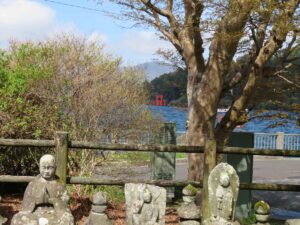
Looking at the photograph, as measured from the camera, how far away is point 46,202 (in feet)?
16.9

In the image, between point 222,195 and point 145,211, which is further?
point 222,195

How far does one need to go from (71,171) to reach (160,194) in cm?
371

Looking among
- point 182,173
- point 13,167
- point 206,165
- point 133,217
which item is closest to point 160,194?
point 133,217

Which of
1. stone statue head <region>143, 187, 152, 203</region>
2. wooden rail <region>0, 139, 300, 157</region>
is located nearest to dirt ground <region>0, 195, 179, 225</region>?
wooden rail <region>0, 139, 300, 157</region>

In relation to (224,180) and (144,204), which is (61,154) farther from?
(224,180)

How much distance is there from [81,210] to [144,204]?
277cm

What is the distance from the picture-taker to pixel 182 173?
16250 millimetres

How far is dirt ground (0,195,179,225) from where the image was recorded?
7.58m

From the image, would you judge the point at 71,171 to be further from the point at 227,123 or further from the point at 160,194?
the point at 160,194

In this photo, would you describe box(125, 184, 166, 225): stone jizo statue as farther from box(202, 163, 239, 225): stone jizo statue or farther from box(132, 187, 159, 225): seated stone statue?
box(202, 163, 239, 225): stone jizo statue

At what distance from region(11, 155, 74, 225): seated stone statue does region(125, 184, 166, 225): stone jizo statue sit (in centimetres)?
67

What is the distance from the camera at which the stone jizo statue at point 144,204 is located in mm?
5410

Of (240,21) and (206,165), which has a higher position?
(240,21)

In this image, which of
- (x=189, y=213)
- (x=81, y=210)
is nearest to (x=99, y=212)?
(x=189, y=213)
